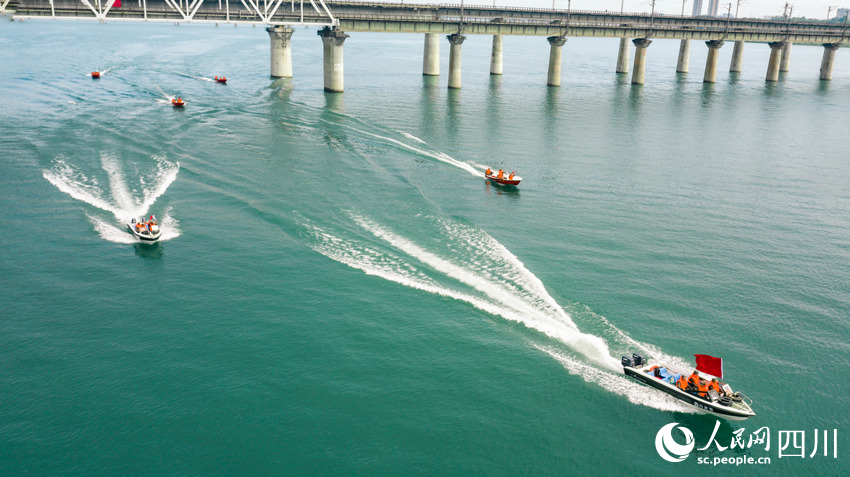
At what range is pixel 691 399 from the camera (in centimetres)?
3244

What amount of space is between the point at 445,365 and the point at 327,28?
99.9 metres

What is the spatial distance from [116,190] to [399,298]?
3623 centimetres

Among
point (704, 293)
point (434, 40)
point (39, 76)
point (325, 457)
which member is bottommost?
point (325, 457)

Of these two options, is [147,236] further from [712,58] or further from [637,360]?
[712,58]

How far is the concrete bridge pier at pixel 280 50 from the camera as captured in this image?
134000 millimetres

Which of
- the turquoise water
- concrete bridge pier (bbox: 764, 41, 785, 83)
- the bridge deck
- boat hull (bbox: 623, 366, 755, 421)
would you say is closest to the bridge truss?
the bridge deck

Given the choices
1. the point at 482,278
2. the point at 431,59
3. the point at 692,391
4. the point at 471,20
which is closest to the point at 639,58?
the point at 471,20

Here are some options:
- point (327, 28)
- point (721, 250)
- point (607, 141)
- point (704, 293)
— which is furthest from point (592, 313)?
point (327, 28)

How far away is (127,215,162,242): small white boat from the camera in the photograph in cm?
4922

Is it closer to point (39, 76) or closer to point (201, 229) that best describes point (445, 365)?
point (201, 229)

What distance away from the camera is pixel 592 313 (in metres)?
39.8

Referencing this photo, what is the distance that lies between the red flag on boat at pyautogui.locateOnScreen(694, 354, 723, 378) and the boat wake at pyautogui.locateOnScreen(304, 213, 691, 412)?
7.92 ft

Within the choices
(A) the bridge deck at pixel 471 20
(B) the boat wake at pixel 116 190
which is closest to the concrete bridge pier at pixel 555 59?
(A) the bridge deck at pixel 471 20

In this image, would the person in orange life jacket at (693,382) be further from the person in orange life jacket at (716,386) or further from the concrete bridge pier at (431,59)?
the concrete bridge pier at (431,59)
